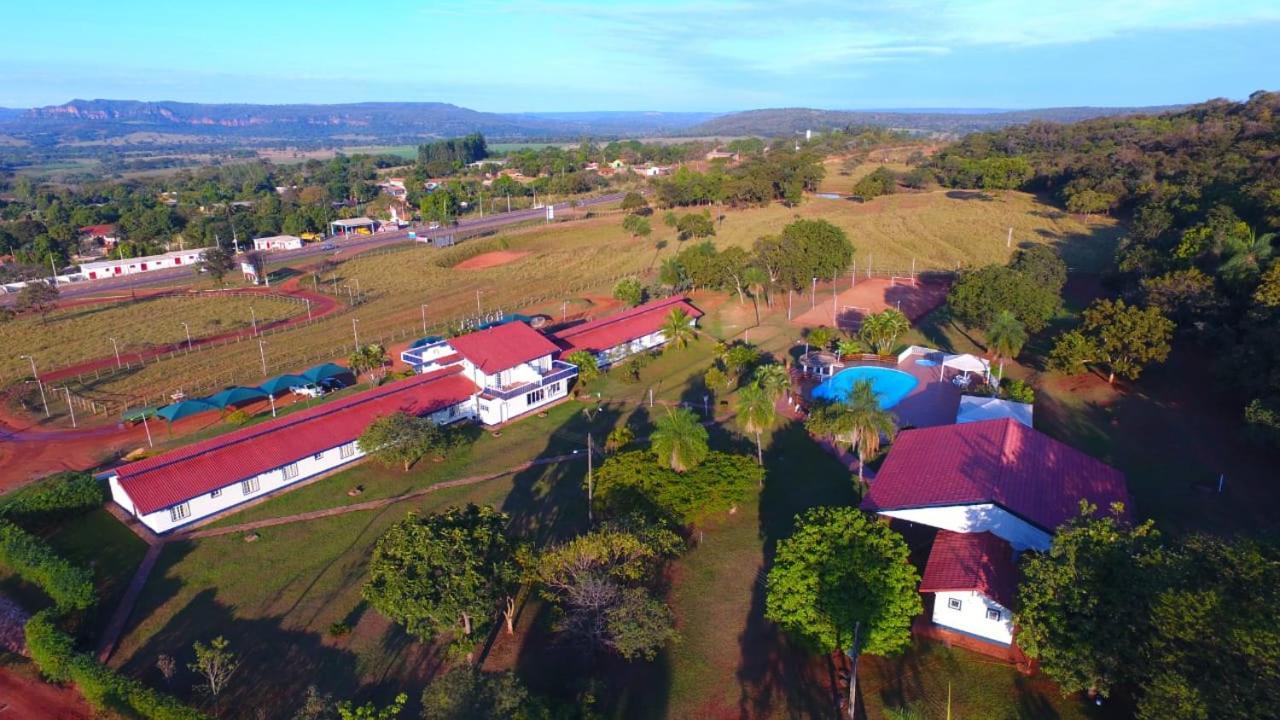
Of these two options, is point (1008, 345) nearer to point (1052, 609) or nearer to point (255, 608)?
point (1052, 609)

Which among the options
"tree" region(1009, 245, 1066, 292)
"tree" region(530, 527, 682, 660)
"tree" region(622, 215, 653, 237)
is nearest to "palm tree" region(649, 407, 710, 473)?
"tree" region(530, 527, 682, 660)

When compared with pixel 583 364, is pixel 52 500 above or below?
below

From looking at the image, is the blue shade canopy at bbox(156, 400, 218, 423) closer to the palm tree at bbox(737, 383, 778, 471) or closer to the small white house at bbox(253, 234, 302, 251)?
the palm tree at bbox(737, 383, 778, 471)

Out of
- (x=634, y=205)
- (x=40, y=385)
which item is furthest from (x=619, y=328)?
(x=634, y=205)

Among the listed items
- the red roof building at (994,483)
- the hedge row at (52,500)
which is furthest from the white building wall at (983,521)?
the hedge row at (52,500)

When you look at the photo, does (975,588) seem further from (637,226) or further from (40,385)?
(637,226)

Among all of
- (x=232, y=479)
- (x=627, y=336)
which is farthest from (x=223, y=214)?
(x=232, y=479)

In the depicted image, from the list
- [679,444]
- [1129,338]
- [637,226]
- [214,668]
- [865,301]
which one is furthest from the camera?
[637,226]

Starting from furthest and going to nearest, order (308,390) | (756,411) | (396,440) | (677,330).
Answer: (677,330) < (308,390) < (396,440) < (756,411)
